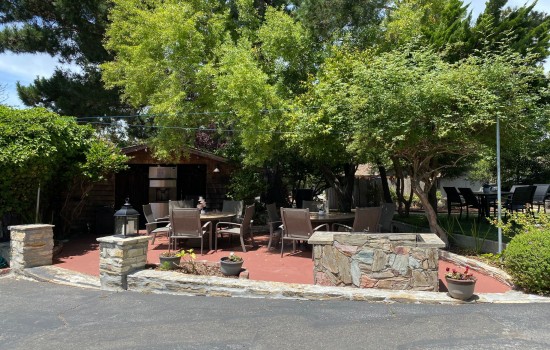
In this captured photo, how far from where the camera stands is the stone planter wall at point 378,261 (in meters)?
4.96

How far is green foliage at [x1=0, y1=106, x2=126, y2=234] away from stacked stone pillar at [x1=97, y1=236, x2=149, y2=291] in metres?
2.89

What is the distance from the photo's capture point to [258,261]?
7008 mm

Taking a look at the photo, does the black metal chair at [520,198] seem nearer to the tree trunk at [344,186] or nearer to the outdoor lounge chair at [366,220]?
the tree trunk at [344,186]

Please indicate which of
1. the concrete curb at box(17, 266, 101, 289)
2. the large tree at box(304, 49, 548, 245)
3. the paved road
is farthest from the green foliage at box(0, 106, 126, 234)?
the large tree at box(304, 49, 548, 245)

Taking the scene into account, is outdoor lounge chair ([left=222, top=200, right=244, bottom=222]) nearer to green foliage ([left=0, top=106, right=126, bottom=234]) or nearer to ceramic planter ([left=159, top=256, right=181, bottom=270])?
green foliage ([left=0, top=106, right=126, bottom=234])

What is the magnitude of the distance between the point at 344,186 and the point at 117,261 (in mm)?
7770

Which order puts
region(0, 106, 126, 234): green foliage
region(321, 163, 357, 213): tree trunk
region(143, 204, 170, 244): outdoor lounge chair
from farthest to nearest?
region(321, 163, 357, 213): tree trunk, region(143, 204, 170, 244): outdoor lounge chair, region(0, 106, 126, 234): green foliage

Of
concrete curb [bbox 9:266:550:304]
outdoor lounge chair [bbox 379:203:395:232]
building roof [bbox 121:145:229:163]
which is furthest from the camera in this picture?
building roof [bbox 121:145:229:163]

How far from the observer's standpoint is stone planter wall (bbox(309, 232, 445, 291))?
496 centimetres

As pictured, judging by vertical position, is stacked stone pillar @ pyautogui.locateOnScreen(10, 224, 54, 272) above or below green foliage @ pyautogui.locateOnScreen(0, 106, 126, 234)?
below

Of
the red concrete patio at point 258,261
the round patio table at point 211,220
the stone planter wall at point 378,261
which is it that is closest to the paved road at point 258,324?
the stone planter wall at point 378,261

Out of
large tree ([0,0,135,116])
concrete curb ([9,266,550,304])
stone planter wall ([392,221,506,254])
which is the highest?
large tree ([0,0,135,116])

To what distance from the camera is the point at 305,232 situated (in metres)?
7.12

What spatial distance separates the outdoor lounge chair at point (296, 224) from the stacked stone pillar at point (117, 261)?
272 centimetres
